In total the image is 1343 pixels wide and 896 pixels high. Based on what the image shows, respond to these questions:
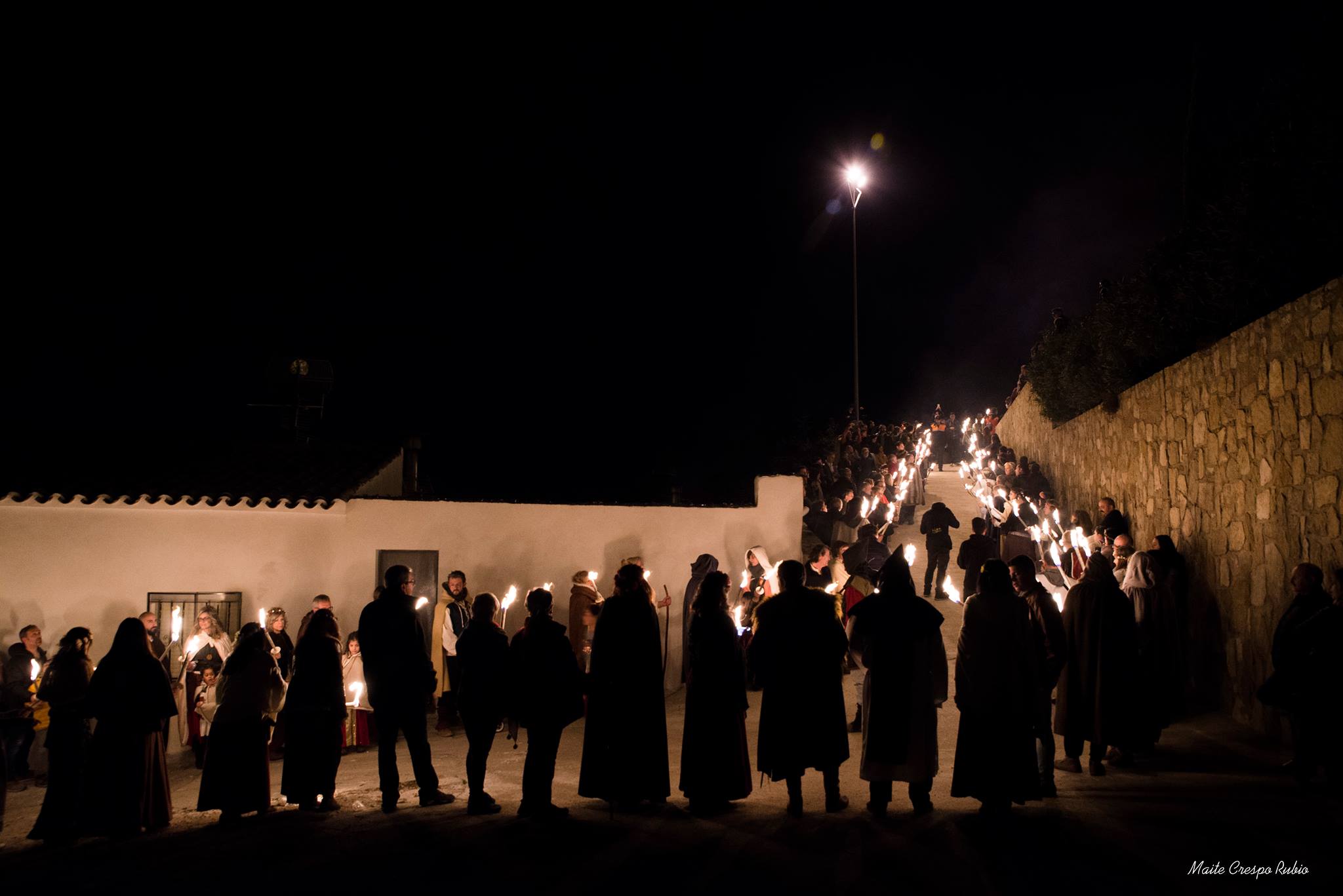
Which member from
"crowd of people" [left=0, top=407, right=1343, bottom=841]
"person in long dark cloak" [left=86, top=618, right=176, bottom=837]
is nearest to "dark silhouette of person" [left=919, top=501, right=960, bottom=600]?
"crowd of people" [left=0, top=407, right=1343, bottom=841]

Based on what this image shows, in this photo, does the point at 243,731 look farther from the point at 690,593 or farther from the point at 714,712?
the point at 690,593

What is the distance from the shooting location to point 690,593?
1148 cm

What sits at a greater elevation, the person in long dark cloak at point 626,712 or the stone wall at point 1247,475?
the stone wall at point 1247,475

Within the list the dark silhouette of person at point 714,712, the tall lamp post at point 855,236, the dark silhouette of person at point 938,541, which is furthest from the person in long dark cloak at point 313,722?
the tall lamp post at point 855,236

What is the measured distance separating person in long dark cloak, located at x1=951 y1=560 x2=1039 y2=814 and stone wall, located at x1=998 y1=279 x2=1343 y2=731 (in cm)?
308

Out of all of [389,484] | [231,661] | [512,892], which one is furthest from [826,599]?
[389,484]

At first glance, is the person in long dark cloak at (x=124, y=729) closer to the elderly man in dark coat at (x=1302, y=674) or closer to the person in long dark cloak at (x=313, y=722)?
the person in long dark cloak at (x=313, y=722)

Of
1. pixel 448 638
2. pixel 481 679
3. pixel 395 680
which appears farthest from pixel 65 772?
pixel 448 638

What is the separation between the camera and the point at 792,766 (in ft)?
21.4

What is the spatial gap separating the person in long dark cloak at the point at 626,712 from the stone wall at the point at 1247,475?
5.62 metres

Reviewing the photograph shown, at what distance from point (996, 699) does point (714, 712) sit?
1.98 m

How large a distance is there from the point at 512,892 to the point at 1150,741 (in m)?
5.64

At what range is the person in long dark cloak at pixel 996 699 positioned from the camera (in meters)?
6.30

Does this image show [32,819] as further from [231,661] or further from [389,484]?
[389,484]
